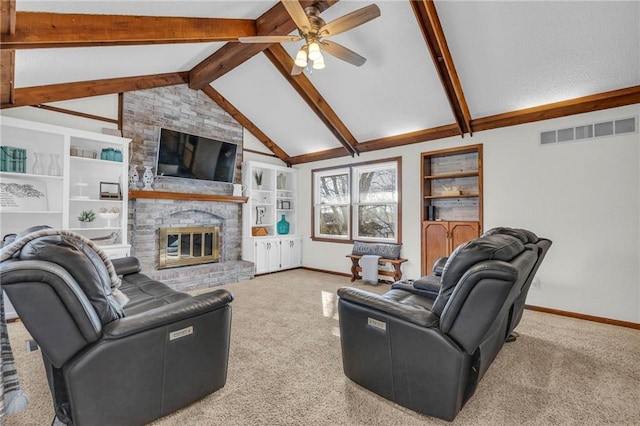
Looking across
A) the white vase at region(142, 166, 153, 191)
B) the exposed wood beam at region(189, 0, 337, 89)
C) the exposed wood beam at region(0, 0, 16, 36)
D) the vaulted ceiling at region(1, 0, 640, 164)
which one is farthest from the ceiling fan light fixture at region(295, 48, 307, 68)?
Result: the white vase at region(142, 166, 153, 191)

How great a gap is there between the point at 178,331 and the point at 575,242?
4430mm

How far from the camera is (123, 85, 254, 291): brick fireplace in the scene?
4730 mm

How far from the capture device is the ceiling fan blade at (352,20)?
2.53m

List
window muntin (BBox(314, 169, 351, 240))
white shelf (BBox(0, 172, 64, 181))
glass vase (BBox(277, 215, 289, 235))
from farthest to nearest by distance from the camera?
glass vase (BBox(277, 215, 289, 235)) < window muntin (BBox(314, 169, 351, 240)) < white shelf (BBox(0, 172, 64, 181))

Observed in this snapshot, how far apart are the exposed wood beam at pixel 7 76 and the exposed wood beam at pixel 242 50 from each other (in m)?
2.27

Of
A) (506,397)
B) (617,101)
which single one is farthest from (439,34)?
(506,397)

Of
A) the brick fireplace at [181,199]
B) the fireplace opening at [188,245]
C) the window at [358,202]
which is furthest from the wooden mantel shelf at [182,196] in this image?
the window at [358,202]

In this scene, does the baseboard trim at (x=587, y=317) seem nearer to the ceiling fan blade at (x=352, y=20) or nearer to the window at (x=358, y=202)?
the window at (x=358, y=202)

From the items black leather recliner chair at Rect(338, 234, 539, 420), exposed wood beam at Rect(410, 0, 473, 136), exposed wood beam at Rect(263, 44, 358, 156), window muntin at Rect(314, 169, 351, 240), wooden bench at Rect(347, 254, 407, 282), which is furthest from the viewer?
window muntin at Rect(314, 169, 351, 240)

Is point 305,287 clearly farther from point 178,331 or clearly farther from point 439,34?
point 439,34

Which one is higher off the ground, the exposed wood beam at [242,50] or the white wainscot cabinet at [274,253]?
the exposed wood beam at [242,50]

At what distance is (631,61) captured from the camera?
309cm

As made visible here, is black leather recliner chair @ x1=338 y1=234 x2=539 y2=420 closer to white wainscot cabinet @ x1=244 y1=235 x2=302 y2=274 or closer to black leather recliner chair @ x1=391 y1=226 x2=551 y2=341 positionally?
black leather recliner chair @ x1=391 y1=226 x2=551 y2=341

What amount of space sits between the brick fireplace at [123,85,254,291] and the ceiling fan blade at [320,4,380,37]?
11.5ft
